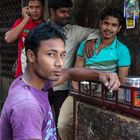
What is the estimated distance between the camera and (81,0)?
436 cm

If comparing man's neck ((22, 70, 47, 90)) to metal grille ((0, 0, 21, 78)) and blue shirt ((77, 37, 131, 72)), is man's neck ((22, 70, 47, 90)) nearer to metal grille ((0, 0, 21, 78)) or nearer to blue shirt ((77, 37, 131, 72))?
blue shirt ((77, 37, 131, 72))

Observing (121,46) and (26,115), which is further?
(121,46)

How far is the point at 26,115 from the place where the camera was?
1.59 m

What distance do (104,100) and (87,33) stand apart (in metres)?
1.15

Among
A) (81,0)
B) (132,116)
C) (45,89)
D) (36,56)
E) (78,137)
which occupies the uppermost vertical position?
(81,0)

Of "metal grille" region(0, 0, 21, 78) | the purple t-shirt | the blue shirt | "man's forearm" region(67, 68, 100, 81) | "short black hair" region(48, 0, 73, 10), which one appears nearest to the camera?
the purple t-shirt

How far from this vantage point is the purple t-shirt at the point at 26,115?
1.59m

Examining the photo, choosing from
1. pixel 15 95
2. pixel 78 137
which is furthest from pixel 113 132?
pixel 15 95

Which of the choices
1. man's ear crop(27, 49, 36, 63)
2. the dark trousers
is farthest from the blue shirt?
man's ear crop(27, 49, 36, 63)

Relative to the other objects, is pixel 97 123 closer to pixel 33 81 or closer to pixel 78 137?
pixel 78 137

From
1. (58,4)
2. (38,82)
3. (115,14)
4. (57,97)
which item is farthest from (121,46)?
(38,82)

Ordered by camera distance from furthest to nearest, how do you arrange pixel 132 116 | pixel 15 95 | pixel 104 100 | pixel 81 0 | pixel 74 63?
pixel 81 0 < pixel 74 63 < pixel 104 100 < pixel 132 116 < pixel 15 95

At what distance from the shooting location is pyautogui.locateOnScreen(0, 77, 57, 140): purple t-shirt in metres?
1.59

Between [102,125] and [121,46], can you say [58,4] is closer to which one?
[121,46]
